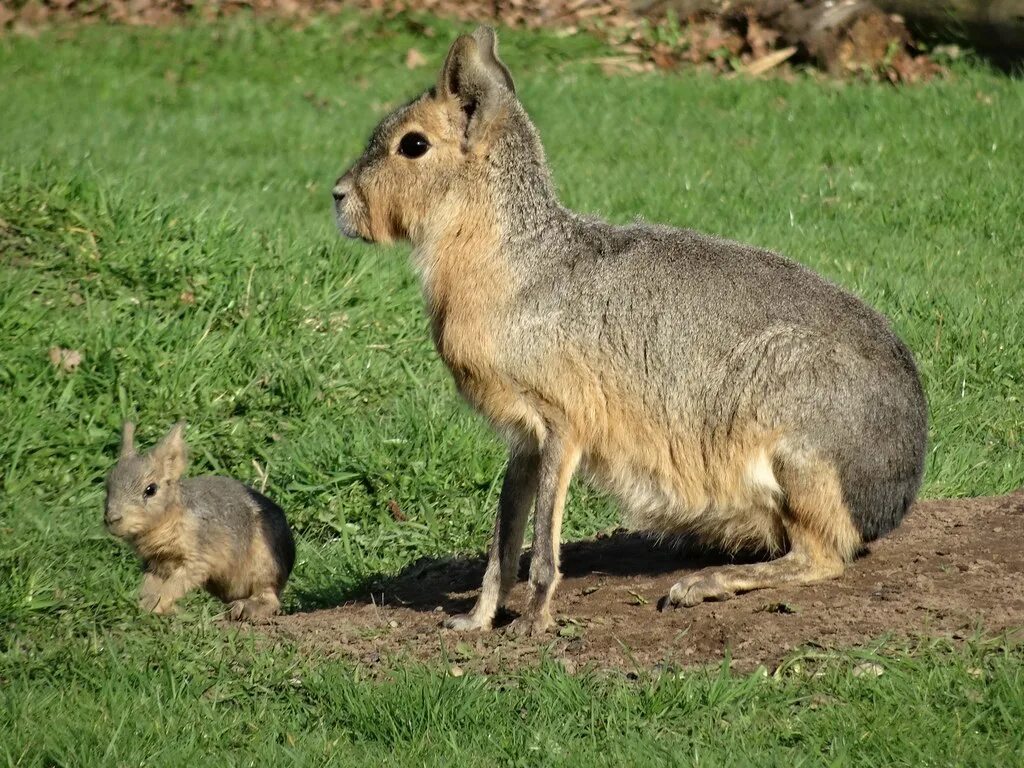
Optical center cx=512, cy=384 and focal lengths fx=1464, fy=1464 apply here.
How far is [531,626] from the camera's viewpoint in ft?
16.0

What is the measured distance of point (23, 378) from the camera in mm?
7121

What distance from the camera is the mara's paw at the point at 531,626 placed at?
16.0 feet

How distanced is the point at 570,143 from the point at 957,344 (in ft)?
14.0

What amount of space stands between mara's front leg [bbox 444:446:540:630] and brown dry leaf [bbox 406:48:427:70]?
8.90 m

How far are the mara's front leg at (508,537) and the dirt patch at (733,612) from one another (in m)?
0.15

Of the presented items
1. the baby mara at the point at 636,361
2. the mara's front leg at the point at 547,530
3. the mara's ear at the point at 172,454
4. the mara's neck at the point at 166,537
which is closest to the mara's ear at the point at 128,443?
the mara's ear at the point at 172,454

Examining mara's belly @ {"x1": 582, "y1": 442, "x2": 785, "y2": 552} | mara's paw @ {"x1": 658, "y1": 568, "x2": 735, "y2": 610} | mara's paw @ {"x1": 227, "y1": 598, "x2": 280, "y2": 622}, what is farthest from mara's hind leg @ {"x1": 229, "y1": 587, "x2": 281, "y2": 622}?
mara's paw @ {"x1": 658, "y1": 568, "x2": 735, "y2": 610}

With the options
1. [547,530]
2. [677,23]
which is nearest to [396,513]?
[547,530]

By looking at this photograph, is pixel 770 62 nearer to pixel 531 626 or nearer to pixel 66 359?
pixel 66 359

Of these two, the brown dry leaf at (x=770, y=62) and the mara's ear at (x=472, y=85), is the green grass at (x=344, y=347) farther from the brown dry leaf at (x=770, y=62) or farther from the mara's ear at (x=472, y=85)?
the mara's ear at (x=472, y=85)

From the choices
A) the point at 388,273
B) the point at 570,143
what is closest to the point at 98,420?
the point at 388,273

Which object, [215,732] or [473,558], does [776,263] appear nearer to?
[473,558]

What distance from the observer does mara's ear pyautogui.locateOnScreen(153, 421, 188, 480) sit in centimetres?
570

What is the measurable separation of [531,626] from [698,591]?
579 mm
